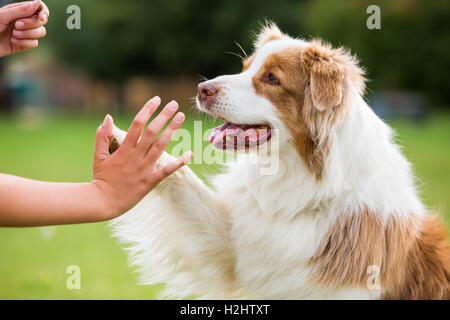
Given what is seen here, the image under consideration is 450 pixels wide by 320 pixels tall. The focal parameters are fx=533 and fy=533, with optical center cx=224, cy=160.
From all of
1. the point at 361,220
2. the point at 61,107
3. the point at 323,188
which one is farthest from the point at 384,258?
the point at 61,107

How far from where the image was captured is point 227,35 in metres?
34.3

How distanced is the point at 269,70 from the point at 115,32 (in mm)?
35792

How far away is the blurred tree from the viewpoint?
26.7 meters

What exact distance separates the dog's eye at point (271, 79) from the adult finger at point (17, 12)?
4.79ft

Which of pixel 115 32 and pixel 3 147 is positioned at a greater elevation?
pixel 115 32

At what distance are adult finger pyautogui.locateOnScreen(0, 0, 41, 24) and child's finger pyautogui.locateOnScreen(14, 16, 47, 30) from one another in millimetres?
22

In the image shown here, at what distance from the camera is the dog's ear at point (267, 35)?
3.79m

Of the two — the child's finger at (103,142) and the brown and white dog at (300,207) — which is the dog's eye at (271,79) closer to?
the brown and white dog at (300,207)

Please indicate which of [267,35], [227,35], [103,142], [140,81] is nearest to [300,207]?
[267,35]

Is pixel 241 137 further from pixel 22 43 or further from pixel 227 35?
pixel 227 35

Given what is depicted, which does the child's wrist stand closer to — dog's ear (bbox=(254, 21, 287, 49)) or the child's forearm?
the child's forearm

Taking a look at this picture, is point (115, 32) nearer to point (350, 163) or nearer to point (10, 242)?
point (10, 242)

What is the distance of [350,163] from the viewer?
3.14m
